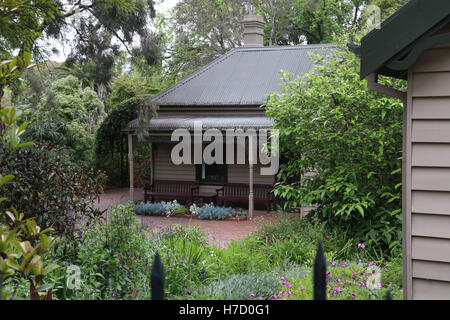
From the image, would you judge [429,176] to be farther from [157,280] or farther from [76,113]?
[76,113]

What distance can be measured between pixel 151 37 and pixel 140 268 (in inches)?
406

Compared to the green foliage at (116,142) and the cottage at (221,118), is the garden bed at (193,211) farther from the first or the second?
the green foliage at (116,142)

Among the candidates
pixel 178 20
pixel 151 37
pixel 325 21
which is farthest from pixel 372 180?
pixel 325 21

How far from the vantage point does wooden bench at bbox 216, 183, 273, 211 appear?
54.2 ft

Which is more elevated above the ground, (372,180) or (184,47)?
(184,47)

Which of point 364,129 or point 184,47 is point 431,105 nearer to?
point 364,129

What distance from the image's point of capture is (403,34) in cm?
410

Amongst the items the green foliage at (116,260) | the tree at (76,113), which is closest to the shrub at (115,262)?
the green foliage at (116,260)

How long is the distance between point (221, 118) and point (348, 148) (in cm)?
910

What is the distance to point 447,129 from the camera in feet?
13.4

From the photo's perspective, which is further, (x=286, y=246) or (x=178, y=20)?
(x=178, y=20)

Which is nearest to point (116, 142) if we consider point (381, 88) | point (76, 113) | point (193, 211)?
point (76, 113)

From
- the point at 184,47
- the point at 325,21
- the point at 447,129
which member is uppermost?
the point at 325,21

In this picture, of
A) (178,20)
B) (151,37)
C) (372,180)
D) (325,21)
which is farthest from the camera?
(325,21)
